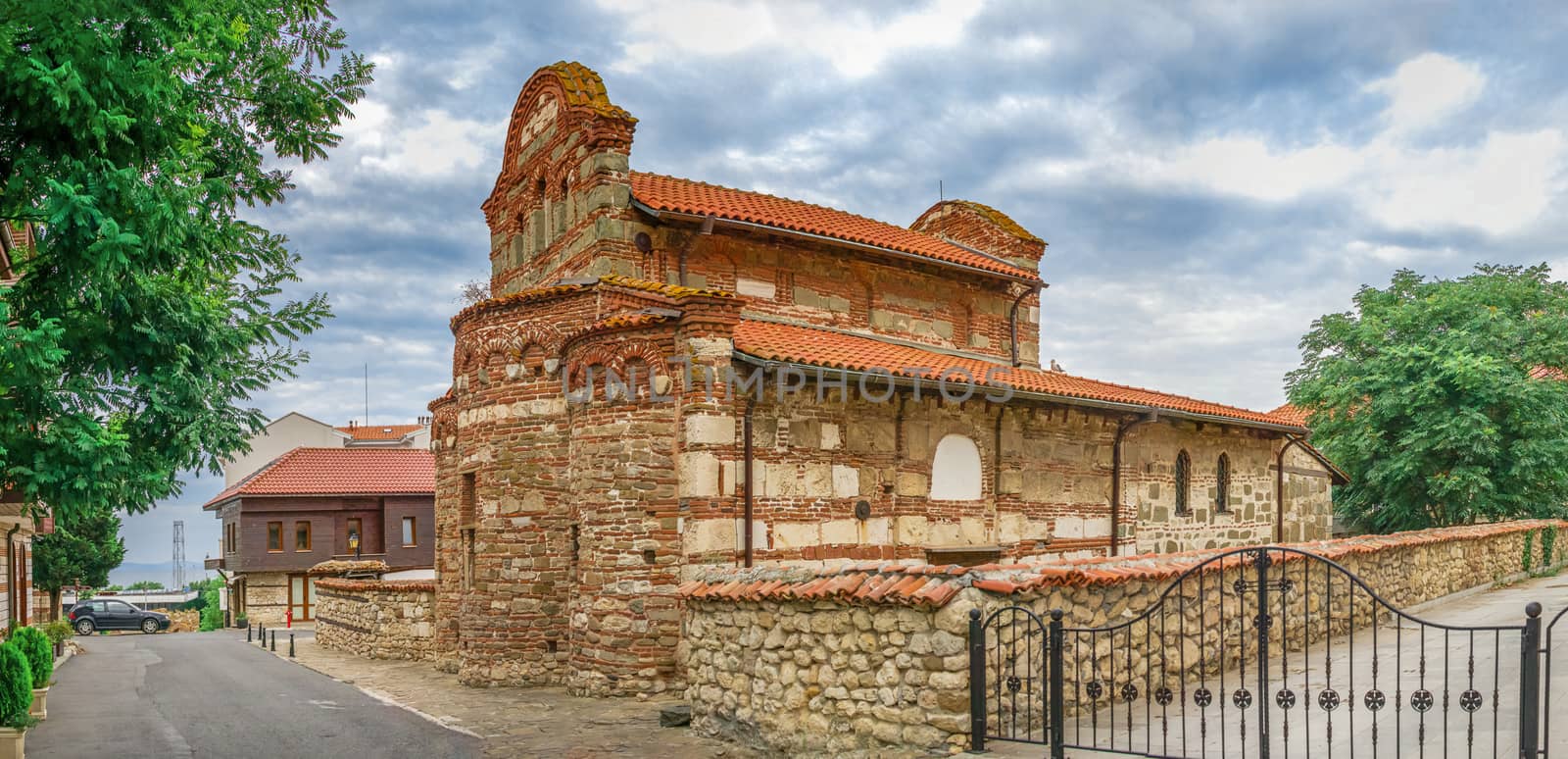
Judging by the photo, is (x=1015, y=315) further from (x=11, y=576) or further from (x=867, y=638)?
(x=11, y=576)

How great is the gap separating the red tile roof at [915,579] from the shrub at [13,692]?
6991 mm

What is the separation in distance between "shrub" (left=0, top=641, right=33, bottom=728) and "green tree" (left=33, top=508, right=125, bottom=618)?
27.3m

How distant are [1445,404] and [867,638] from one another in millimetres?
21835

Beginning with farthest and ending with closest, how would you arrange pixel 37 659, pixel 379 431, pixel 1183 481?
1. pixel 379 431
2. pixel 1183 481
3. pixel 37 659

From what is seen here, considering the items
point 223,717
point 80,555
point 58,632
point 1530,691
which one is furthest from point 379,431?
point 1530,691

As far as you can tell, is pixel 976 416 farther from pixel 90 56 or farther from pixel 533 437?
pixel 90 56

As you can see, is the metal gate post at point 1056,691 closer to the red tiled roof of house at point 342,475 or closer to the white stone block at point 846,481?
the white stone block at point 846,481

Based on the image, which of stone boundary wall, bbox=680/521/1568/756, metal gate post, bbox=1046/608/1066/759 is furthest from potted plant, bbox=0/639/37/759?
metal gate post, bbox=1046/608/1066/759

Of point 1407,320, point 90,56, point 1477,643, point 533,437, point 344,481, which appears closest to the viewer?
point 90,56

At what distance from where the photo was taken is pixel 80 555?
1596 inches

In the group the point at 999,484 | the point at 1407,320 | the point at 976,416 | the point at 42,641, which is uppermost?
the point at 1407,320

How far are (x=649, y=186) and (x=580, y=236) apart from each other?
1.55 metres

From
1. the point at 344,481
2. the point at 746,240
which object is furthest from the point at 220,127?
the point at 344,481

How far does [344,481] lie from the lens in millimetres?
38906
